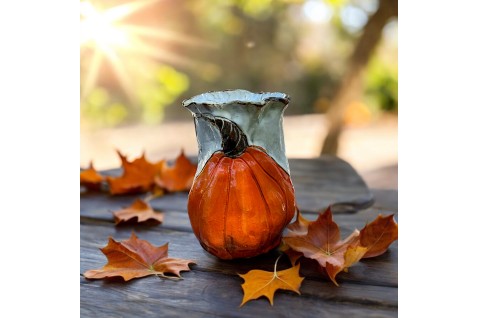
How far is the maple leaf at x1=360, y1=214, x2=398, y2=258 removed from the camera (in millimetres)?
820

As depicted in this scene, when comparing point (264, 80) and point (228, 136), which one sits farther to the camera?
point (264, 80)

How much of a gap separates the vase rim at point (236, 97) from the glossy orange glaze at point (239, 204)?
85mm

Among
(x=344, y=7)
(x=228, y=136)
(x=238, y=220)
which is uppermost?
(x=344, y=7)

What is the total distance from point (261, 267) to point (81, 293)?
279 mm

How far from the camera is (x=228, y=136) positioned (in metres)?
0.78

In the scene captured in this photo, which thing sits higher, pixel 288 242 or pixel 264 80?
pixel 264 80

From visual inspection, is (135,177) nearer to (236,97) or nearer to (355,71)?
(236,97)

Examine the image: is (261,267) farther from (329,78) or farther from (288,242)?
(329,78)

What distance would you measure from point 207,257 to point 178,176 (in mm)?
466

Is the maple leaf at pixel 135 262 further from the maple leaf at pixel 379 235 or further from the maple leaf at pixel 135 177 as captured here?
the maple leaf at pixel 135 177

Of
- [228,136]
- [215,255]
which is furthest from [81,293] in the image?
[228,136]

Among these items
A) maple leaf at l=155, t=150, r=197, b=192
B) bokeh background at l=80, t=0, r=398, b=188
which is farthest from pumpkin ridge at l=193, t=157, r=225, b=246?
bokeh background at l=80, t=0, r=398, b=188

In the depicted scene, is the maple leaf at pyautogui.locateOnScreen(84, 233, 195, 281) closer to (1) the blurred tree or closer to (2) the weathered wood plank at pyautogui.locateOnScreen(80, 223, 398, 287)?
(2) the weathered wood plank at pyautogui.locateOnScreen(80, 223, 398, 287)

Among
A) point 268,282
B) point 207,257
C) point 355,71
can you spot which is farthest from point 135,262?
point 355,71
